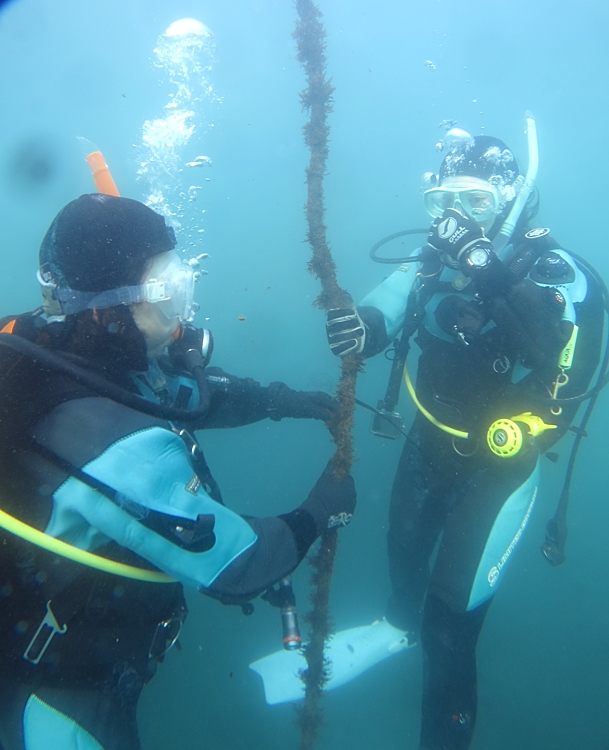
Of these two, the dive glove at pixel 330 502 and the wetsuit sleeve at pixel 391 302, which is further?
the wetsuit sleeve at pixel 391 302

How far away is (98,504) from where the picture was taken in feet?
5.27

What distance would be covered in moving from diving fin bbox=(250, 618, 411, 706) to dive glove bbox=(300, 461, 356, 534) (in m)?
3.17

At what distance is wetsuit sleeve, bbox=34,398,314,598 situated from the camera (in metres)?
1.55

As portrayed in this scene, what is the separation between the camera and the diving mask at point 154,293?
1.85 metres

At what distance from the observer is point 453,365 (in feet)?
13.2

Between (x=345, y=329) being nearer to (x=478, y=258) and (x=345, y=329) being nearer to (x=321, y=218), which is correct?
(x=321, y=218)

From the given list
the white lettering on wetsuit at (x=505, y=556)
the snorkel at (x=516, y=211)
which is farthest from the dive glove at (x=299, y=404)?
the snorkel at (x=516, y=211)

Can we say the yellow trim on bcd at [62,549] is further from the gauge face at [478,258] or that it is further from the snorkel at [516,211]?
the snorkel at [516,211]

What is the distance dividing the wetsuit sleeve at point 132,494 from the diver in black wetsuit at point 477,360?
71.9 inches

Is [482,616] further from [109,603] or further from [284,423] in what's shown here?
[284,423]

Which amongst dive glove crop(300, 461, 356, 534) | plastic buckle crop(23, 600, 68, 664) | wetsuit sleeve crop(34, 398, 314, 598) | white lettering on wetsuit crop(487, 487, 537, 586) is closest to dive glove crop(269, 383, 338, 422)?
dive glove crop(300, 461, 356, 534)

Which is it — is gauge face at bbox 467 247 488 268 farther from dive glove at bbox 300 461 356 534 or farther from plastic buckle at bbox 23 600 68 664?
plastic buckle at bbox 23 600 68 664

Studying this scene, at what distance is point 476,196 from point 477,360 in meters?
1.52

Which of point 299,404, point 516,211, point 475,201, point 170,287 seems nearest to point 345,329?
point 299,404
